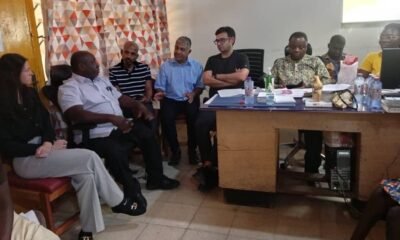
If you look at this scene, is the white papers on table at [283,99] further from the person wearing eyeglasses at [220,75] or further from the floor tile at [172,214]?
the floor tile at [172,214]

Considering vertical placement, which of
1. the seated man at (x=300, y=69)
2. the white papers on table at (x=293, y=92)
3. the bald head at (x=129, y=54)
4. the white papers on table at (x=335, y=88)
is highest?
the bald head at (x=129, y=54)

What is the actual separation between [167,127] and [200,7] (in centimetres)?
184

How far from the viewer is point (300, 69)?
9.14 feet

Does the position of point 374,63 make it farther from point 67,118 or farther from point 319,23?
point 67,118

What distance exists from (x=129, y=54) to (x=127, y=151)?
3.59 feet

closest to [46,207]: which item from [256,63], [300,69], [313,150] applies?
[313,150]

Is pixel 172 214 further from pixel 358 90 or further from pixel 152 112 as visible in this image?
pixel 358 90

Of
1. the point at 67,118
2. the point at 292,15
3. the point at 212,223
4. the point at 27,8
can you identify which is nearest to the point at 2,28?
the point at 27,8

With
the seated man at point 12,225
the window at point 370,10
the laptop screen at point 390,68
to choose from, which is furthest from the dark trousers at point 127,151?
the window at point 370,10

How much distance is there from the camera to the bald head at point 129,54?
10.2 ft

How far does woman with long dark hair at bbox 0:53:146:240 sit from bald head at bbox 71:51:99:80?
1.25 feet

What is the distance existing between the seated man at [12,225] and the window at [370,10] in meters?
3.71

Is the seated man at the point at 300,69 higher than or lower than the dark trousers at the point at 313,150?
higher

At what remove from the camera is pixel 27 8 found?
9.22 feet
